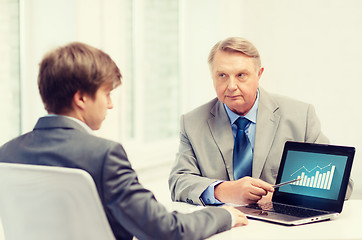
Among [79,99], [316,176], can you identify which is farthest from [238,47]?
[79,99]

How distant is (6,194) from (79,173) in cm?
27

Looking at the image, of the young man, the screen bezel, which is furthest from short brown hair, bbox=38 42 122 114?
the screen bezel

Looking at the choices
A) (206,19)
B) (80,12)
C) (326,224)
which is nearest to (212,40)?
(206,19)

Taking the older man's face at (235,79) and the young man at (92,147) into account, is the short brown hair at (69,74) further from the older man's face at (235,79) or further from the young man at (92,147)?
the older man's face at (235,79)

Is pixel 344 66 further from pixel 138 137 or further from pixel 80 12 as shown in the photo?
pixel 80 12

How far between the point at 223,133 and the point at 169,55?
1.79 metres

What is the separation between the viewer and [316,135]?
7.53 ft

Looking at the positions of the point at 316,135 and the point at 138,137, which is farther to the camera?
the point at 138,137

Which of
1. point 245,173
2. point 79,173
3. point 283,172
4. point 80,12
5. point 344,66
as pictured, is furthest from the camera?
point 344,66

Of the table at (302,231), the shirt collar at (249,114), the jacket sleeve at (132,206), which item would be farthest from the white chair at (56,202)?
the shirt collar at (249,114)

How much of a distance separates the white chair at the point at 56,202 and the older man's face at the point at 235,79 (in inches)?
45.6

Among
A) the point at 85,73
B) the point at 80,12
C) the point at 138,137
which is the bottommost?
the point at 138,137

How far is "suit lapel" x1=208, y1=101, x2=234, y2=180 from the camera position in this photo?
2.27m

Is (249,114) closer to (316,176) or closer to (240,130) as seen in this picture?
(240,130)
